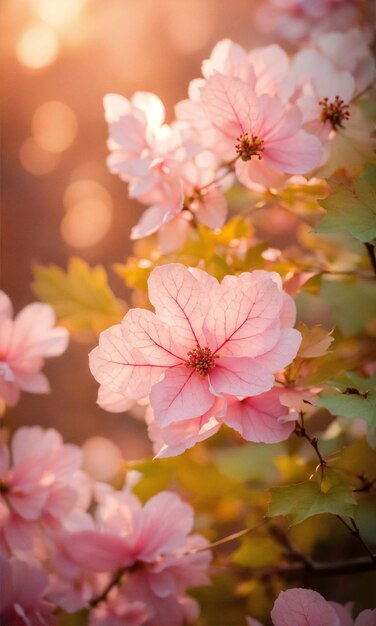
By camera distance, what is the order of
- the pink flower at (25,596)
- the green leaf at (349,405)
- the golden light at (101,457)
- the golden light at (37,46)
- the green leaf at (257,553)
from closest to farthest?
the green leaf at (349,405) < the pink flower at (25,596) < the green leaf at (257,553) < the golden light at (101,457) < the golden light at (37,46)

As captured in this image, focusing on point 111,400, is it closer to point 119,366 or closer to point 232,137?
point 119,366

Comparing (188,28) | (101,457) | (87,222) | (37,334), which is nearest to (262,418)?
(37,334)

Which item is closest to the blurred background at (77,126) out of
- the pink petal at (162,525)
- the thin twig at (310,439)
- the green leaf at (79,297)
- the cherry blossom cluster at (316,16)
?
the cherry blossom cluster at (316,16)

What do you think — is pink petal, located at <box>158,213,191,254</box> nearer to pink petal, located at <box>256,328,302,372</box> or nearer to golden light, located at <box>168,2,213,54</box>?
pink petal, located at <box>256,328,302,372</box>

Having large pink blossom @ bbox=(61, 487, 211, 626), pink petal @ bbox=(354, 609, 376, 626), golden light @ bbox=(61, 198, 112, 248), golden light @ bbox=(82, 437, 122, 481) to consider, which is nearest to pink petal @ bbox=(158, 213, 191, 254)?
large pink blossom @ bbox=(61, 487, 211, 626)

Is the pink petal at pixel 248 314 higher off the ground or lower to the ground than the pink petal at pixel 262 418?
higher

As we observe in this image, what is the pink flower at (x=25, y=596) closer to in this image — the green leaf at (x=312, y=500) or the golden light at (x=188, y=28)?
the green leaf at (x=312, y=500)

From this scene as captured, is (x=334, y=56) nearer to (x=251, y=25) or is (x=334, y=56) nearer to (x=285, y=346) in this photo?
(x=285, y=346)
